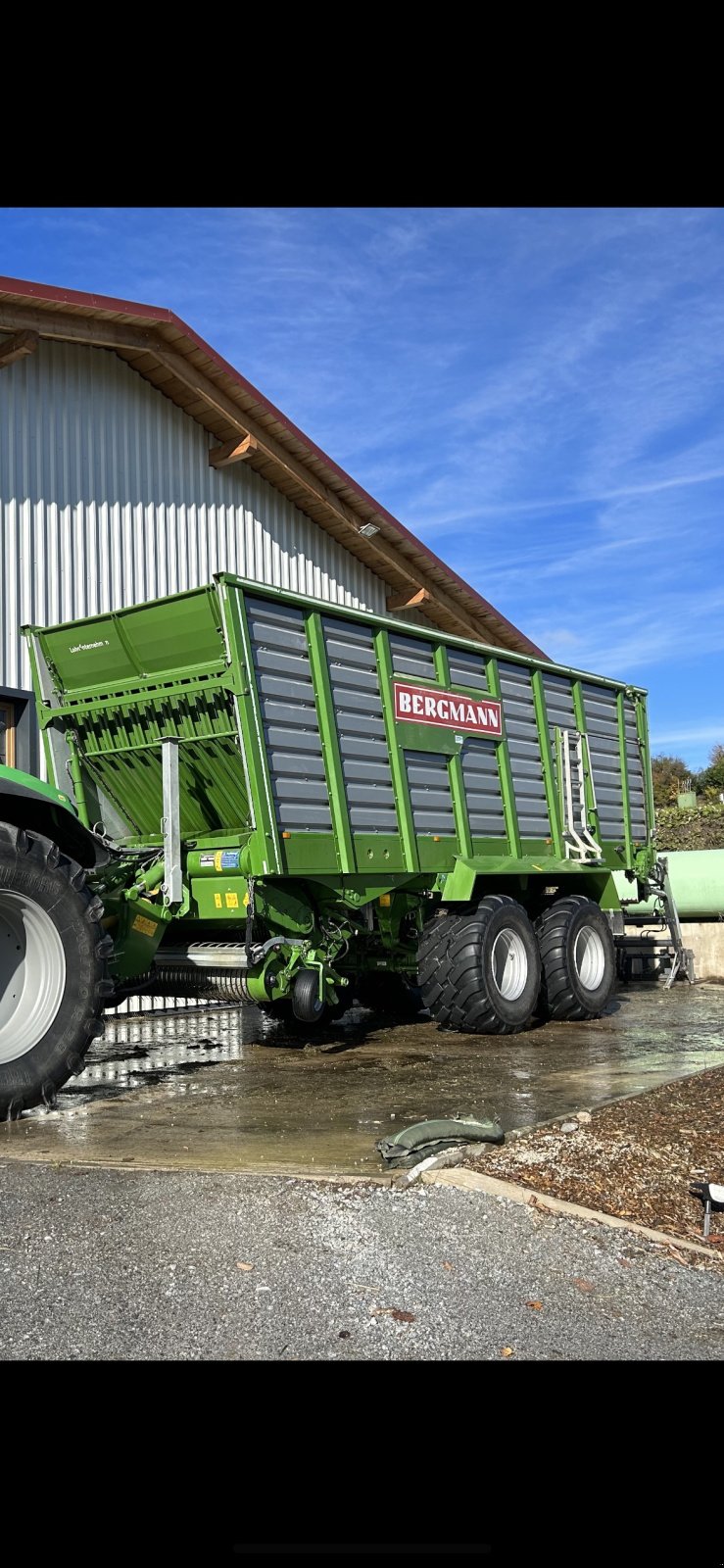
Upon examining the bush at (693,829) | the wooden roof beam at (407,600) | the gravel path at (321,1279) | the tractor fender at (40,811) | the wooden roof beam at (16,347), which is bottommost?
the gravel path at (321,1279)

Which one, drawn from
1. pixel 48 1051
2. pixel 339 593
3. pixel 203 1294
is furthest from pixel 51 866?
pixel 339 593

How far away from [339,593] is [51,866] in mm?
9831

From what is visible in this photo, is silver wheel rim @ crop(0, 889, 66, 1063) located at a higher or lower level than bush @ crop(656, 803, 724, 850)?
lower

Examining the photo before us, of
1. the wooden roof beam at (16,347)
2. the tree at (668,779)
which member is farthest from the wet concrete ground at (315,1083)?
the tree at (668,779)

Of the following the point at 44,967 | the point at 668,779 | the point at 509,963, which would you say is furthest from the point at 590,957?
the point at 668,779

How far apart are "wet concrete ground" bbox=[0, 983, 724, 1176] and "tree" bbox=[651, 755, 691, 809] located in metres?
27.3

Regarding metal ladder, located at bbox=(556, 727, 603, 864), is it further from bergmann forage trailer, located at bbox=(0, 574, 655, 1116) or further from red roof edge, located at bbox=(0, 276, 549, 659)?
red roof edge, located at bbox=(0, 276, 549, 659)

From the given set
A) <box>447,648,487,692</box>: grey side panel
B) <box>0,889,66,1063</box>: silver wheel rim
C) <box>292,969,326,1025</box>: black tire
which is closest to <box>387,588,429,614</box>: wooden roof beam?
<box>447,648,487,692</box>: grey side panel

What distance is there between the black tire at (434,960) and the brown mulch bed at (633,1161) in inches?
133

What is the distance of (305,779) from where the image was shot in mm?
8703

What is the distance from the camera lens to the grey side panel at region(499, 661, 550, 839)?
36.7 feet

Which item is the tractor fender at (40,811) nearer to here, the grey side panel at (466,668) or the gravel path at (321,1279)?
the gravel path at (321,1279)

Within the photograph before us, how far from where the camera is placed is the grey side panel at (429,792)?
977 cm
